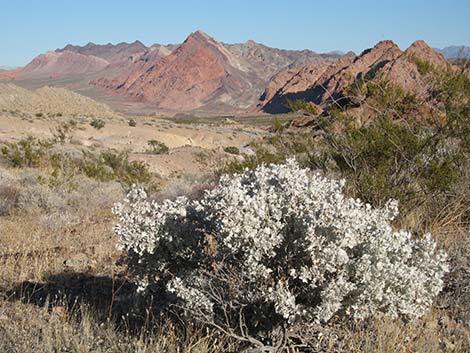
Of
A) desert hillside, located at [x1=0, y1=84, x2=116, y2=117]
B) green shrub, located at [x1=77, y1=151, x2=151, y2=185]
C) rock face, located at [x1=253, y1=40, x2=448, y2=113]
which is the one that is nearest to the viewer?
green shrub, located at [x1=77, y1=151, x2=151, y2=185]

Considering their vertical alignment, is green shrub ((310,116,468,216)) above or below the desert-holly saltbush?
above

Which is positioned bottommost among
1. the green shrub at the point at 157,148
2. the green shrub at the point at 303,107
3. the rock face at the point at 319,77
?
the green shrub at the point at 157,148

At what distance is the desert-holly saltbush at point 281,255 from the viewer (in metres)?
2.88

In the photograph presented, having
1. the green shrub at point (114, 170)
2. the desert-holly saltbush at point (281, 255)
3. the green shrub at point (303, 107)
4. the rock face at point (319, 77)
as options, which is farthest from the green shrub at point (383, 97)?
the rock face at point (319, 77)

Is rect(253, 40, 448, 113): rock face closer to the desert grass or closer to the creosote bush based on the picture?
the desert grass

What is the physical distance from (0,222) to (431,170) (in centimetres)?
592

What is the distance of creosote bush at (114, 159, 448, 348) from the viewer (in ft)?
9.46

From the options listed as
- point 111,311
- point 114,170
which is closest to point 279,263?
point 111,311

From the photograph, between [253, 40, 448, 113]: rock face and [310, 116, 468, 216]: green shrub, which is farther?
[253, 40, 448, 113]: rock face

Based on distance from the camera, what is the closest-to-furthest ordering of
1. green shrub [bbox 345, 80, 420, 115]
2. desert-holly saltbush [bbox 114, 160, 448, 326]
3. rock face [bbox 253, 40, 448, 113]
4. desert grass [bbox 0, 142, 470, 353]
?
desert-holly saltbush [bbox 114, 160, 448, 326] → desert grass [bbox 0, 142, 470, 353] → green shrub [bbox 345, 80, 420, 115] → rock face [bbox 253, 40, 448, 113]

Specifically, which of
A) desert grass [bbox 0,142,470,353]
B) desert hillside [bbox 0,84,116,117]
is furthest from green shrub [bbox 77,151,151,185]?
desert hillside [bbox 0,84,116,117]

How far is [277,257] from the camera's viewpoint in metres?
3.12

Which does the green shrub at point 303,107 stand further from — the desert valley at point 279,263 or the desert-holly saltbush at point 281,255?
the desert-holly saltbush at point 281,255

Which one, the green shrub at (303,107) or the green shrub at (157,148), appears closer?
the green shrub at (303,107)
